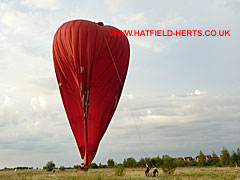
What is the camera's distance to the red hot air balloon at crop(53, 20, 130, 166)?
21828 millimetres

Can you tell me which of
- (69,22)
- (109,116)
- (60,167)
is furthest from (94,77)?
(60,167)

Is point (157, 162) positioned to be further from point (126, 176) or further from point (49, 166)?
point (126, 176)

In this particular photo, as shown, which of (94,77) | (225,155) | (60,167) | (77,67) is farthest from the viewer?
(225,155)

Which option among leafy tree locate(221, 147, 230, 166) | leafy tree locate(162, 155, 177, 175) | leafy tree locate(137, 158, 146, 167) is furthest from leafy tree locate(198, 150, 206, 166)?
leafy tree locate(162, 155, 177, 175)

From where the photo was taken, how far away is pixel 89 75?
22.1 meters

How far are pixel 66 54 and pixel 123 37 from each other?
20.1ft

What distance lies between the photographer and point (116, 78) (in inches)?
953

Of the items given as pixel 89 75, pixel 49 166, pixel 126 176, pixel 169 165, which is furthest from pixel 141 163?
pixel 89 75

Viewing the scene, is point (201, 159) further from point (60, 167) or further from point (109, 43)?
point (109, 43)

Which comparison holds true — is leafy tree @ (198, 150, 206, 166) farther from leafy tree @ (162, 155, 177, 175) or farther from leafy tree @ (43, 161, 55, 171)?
leafy tree @ (162, 155, 177, 175)

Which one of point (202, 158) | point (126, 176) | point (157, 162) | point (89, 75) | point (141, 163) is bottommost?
point (202, 158)

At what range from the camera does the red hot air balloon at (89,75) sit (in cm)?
2183

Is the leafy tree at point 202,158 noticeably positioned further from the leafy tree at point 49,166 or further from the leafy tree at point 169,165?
the leafy tree at point 169,165

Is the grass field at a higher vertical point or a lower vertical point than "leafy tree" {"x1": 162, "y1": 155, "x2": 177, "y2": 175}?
lower
